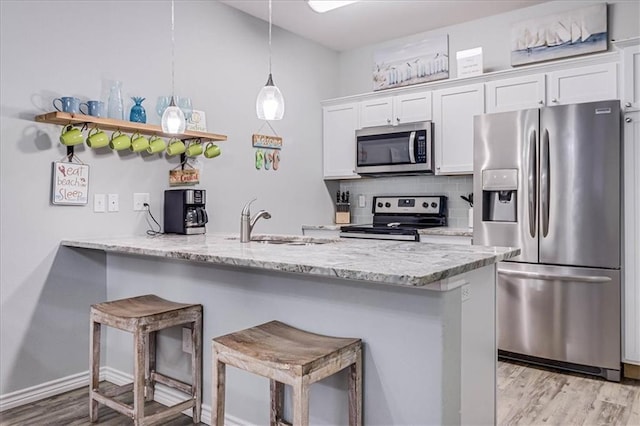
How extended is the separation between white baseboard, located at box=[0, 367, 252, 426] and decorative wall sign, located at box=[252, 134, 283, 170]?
6.54ft

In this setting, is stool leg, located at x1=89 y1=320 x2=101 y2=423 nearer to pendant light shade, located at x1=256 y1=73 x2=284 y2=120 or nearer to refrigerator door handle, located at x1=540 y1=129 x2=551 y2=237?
pendant light shade, located at x1=256 y1=73 x2=284 y2=120

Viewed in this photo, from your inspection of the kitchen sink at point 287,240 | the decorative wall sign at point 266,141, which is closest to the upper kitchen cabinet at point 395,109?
the decorative wall sign at point 266,141

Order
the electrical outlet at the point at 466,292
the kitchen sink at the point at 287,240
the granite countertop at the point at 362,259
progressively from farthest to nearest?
the kitchen sink at the point at 287,240 → the electrical outlet at the point at 466,292 → the granite countertop at the point at 362,259

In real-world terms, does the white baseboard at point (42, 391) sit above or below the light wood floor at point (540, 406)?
above

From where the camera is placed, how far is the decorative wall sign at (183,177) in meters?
3.36

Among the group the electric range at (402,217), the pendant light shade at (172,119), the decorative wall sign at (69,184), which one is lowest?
the electric range at (402,217)

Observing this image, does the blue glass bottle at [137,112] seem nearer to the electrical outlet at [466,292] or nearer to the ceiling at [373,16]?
the ceiling at [373,16]

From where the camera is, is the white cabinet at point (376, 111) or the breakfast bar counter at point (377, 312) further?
the white cabinet at point (376, 111)

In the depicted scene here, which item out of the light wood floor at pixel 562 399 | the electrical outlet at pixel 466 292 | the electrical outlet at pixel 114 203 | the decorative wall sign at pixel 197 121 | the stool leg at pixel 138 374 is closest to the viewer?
the electrical outlet at pixel 466 292

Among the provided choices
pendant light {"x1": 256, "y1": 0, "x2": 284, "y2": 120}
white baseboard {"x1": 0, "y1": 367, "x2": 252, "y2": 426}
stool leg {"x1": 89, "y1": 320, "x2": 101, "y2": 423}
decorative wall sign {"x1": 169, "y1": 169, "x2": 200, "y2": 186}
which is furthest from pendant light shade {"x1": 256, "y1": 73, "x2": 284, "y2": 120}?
white baseboard {"x1": 0, "y1": 367, "x2": 252, "y2": 426}

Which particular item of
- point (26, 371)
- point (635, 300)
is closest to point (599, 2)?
point (635, 300)

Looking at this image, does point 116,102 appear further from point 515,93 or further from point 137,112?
point 515,93

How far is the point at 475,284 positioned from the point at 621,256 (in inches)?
68.1

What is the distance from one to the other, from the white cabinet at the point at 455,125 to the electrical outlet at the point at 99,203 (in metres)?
2.71
